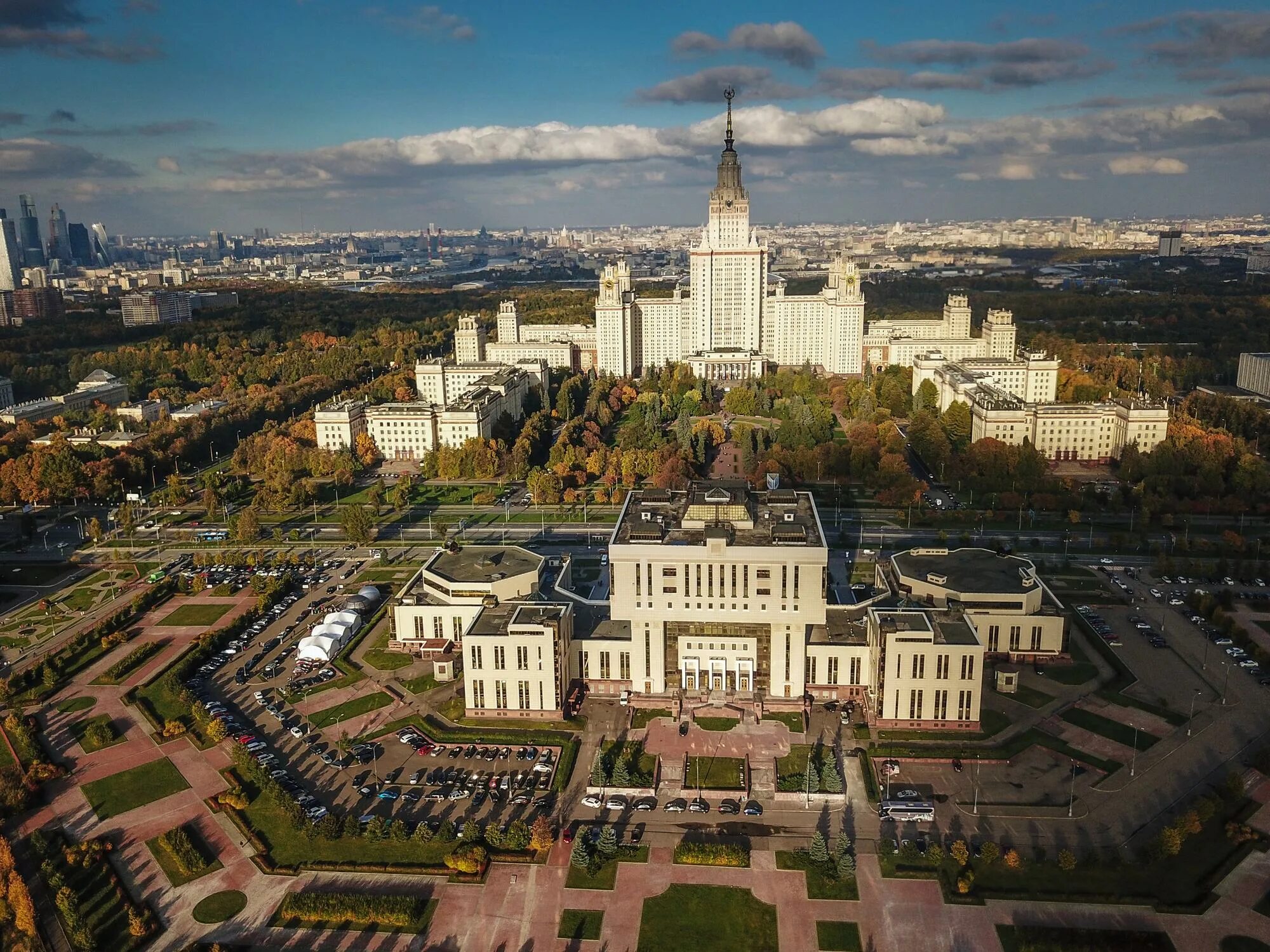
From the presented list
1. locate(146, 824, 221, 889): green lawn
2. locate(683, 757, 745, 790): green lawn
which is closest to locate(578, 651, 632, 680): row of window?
locate(683, 757, 745, 790): green lawn

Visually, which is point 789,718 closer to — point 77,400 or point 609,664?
point 609,664

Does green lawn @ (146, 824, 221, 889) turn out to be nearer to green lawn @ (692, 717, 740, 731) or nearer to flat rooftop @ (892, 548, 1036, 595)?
green lawn @ (692, 717, 740, 731)

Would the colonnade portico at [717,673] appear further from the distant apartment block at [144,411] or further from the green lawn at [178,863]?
the distant apartment block at [144,411]

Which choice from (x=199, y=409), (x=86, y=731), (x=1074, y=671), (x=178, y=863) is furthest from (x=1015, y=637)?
(x=199, y=409)

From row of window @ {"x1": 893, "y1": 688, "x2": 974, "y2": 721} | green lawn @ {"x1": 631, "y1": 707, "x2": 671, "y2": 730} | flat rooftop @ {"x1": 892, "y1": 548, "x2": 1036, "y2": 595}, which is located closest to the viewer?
row of window @ {"x1": 893, "y1": 688, "x2": 974, "y2": 721}

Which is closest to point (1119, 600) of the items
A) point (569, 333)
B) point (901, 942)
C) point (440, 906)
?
point (901, 942)

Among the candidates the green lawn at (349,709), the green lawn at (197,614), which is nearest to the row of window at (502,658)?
the green lawn at (349,709)
